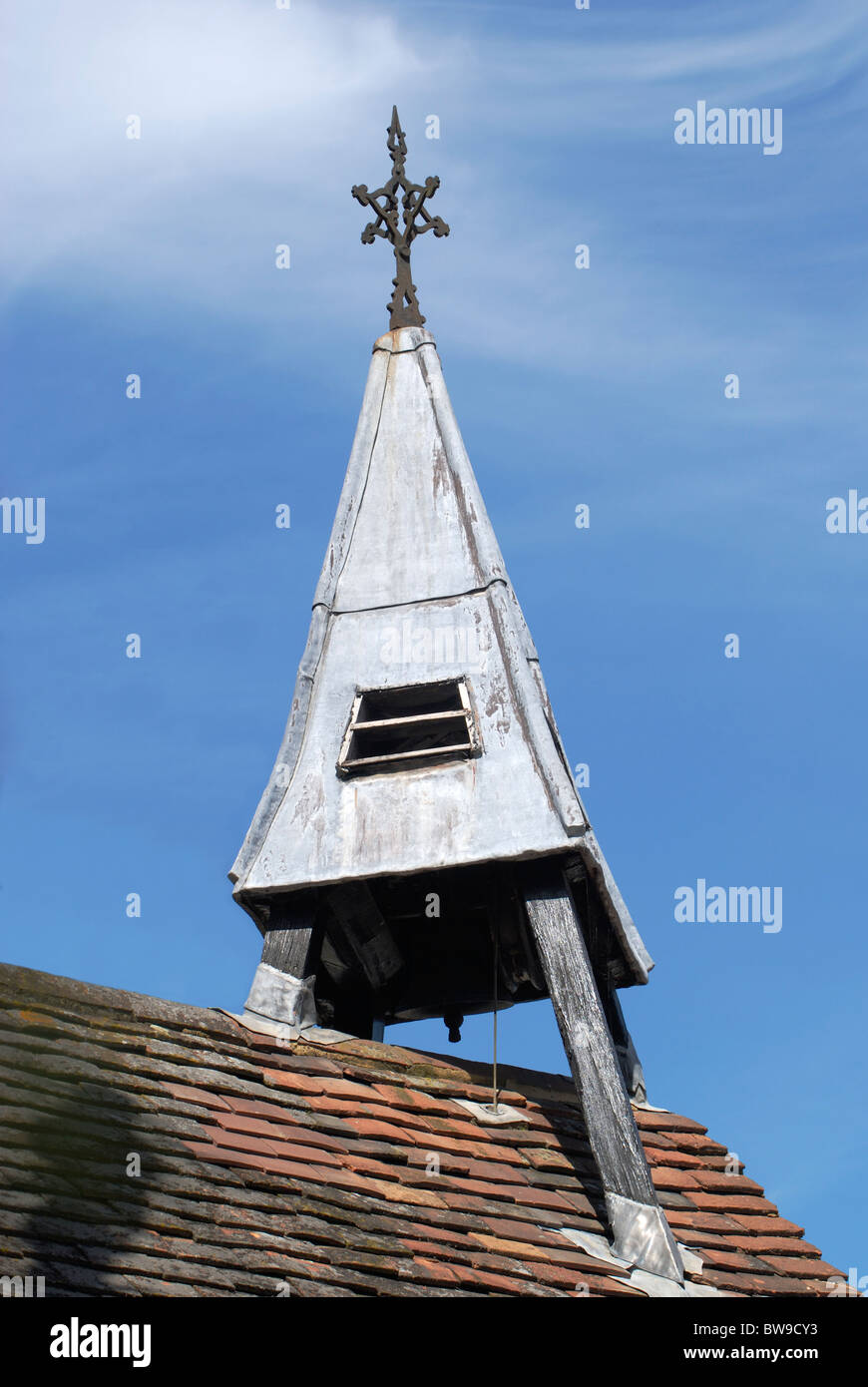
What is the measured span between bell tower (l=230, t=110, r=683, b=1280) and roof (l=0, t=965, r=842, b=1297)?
1.42 ft

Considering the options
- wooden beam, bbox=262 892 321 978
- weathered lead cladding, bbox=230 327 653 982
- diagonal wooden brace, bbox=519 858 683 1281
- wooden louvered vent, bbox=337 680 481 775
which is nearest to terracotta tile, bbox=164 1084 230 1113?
wooden beam, bbox=262 892 321 978

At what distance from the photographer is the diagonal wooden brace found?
8406 mm

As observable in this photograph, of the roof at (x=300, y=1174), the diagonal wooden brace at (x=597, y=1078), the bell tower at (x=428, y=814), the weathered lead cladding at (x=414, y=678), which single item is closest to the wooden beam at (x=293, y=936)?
the bell tower at (x=428, y=814)

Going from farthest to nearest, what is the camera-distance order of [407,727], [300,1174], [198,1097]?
[407,727]
[198,1097]
[300,1174]

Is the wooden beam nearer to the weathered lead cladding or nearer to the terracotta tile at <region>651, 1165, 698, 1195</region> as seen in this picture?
the weathered lead cladding

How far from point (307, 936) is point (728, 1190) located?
2.65m

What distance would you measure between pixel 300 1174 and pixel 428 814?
→ 2362 mm

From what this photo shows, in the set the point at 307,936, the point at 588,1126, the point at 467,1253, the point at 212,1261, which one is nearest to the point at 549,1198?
the point at 588,1126

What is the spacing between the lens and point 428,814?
9.55 meters

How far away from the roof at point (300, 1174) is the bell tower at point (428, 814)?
432mm

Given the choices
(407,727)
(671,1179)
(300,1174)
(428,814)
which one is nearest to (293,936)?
(428,814)

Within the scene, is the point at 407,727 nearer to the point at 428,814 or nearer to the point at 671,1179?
the point at 428,814

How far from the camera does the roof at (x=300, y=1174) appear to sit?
22.0 ft

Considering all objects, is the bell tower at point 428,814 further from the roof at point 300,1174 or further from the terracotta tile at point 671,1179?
the terracotta tile at point 671,1179
